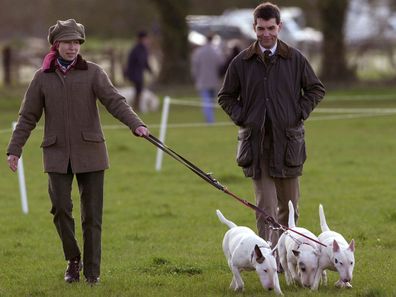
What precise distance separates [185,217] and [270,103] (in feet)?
14.9

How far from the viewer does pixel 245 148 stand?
8.30 metres

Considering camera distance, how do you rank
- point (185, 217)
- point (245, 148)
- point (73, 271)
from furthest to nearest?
point (185, 217)
point (73, 271)
point (245, 148)

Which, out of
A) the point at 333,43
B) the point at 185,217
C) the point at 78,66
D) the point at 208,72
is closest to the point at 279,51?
the point at 78,66

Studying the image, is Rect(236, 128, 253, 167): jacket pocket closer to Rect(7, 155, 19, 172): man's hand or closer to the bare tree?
Rect(7, 155, 19, 172): man's hand

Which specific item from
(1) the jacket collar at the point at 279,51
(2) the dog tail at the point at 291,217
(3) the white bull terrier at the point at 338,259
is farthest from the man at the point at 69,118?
(3) the white bull terrier at the point at 338,259

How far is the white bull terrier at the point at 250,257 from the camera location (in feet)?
24.4

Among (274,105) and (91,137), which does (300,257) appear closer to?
(274,105)

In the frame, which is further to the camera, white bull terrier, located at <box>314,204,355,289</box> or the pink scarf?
the pink scarf

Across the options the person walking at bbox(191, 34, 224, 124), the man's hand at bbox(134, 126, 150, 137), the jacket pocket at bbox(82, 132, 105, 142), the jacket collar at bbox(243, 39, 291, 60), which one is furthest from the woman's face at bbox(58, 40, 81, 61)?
the person walking at bbox(191, 34, 224, 124)

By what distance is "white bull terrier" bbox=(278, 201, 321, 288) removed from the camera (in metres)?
7.70

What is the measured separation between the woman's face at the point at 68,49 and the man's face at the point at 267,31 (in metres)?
1.41

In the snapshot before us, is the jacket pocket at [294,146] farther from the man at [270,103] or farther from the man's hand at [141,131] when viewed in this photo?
the man's hand at [141,131]

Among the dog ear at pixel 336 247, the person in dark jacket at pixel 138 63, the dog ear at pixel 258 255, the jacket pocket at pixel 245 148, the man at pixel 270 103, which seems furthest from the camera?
the person in dark jacket at pixel 138 63

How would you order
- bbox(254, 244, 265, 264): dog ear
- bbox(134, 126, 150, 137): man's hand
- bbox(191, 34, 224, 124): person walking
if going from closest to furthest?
bbox(254, 244, 265, 264): dog ear < bbox(134, 126, 150, 137): man's hand < bbox(191, 34, 224, 124): person walking
